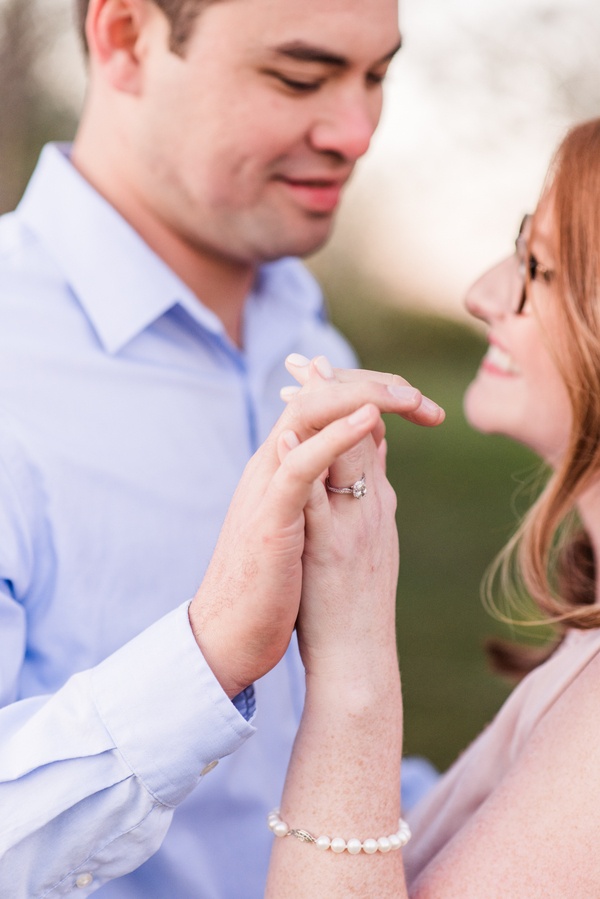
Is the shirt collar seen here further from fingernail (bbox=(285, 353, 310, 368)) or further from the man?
fingernail (bbox=(285, 353, 310, 368))

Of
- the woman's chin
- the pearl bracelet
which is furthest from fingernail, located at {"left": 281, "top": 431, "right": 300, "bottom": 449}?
the woman's chin

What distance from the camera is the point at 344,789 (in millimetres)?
1434

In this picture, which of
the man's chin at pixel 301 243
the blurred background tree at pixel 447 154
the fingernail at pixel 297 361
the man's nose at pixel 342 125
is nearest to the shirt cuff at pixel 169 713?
the fingernail at pixel 297 361

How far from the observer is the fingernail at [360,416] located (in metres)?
1.21

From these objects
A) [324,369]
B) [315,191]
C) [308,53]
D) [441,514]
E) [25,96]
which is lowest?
[441,514]

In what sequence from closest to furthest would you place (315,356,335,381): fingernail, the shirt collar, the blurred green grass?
(315,356,335,381): fingernail, the shirt collar, the blurred green grass

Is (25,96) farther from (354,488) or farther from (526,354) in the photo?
(354,488)

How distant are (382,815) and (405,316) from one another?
12.7m

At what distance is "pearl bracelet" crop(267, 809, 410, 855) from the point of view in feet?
4.65

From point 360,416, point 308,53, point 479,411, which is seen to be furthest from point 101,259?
point 360,416

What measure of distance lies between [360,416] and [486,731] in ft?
3.56

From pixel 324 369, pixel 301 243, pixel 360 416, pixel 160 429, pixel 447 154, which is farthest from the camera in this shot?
pixel 447 154

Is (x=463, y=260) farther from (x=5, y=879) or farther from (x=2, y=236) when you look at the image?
(x=5, y=879)

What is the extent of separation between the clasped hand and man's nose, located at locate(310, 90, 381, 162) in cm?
93
